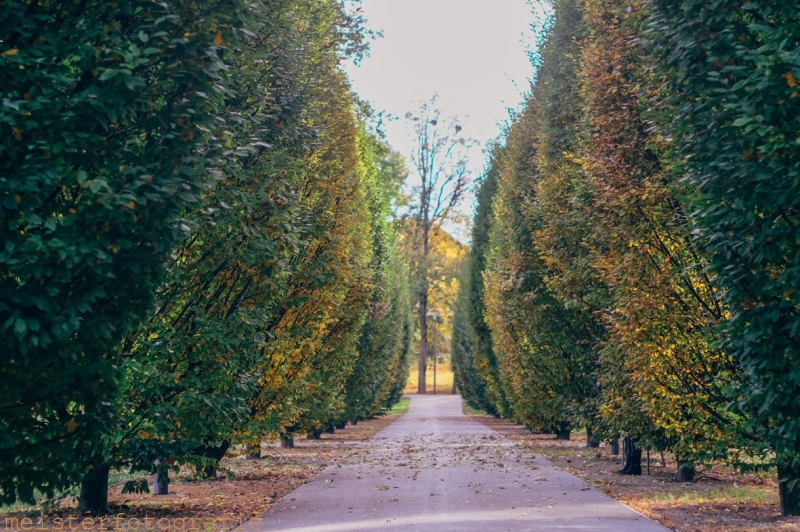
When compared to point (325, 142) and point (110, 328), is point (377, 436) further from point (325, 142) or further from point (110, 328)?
point (110, 328)

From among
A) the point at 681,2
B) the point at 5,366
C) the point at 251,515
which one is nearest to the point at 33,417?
the point at 5,366

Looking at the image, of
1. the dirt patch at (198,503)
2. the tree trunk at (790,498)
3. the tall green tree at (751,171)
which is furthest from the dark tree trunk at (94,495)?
the tree trunk at (790,498)

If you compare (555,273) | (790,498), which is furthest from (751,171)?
(555,273)

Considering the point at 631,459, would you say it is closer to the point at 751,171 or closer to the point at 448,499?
the point at 448,499

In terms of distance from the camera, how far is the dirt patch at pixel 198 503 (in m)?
9.96

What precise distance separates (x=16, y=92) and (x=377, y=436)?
26846 mm

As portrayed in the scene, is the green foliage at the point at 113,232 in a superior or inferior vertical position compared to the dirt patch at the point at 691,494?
superior

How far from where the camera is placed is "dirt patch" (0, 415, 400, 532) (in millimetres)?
9961

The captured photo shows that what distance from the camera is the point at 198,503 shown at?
12.3 meters

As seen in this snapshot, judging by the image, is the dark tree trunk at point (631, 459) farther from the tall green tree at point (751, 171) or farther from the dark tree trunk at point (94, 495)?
the dark tree trunk at point (94, 495)

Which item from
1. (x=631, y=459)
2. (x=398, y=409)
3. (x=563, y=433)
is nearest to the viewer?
(x=631, y=459)

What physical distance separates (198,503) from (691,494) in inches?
297

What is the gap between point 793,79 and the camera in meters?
6.84

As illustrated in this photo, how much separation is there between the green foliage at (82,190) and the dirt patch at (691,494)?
21.7 feet
